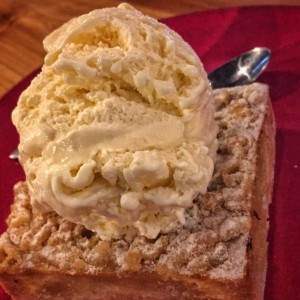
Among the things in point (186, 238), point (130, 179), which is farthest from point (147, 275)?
point (130, 179)

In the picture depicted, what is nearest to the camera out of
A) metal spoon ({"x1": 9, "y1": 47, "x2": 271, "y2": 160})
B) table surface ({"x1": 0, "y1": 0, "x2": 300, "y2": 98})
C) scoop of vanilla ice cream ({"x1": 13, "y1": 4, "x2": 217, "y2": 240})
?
scoop of vanilla ice cream ({"x1": 13, "y1": 4, "x2": 217, "y2": 240})

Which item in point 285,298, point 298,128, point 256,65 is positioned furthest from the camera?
point 256,65

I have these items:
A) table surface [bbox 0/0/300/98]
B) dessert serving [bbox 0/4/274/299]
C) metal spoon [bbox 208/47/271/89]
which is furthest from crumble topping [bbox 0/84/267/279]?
table surface [bbox 0/0/300/98]

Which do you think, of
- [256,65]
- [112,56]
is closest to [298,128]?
[256,65]

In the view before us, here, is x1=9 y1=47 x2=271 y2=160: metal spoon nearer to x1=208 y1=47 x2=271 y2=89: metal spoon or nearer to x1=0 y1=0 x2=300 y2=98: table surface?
x1=208 y1=47 x2=271 y2=89: metal spoon

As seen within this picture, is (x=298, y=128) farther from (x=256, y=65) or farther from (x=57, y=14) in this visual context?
(x=57, y=14)

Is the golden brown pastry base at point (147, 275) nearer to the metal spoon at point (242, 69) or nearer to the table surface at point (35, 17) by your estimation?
the metal spoon at point (242, 69)

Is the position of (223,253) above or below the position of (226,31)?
below

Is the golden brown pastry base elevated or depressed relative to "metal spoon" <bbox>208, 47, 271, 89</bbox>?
depressed
